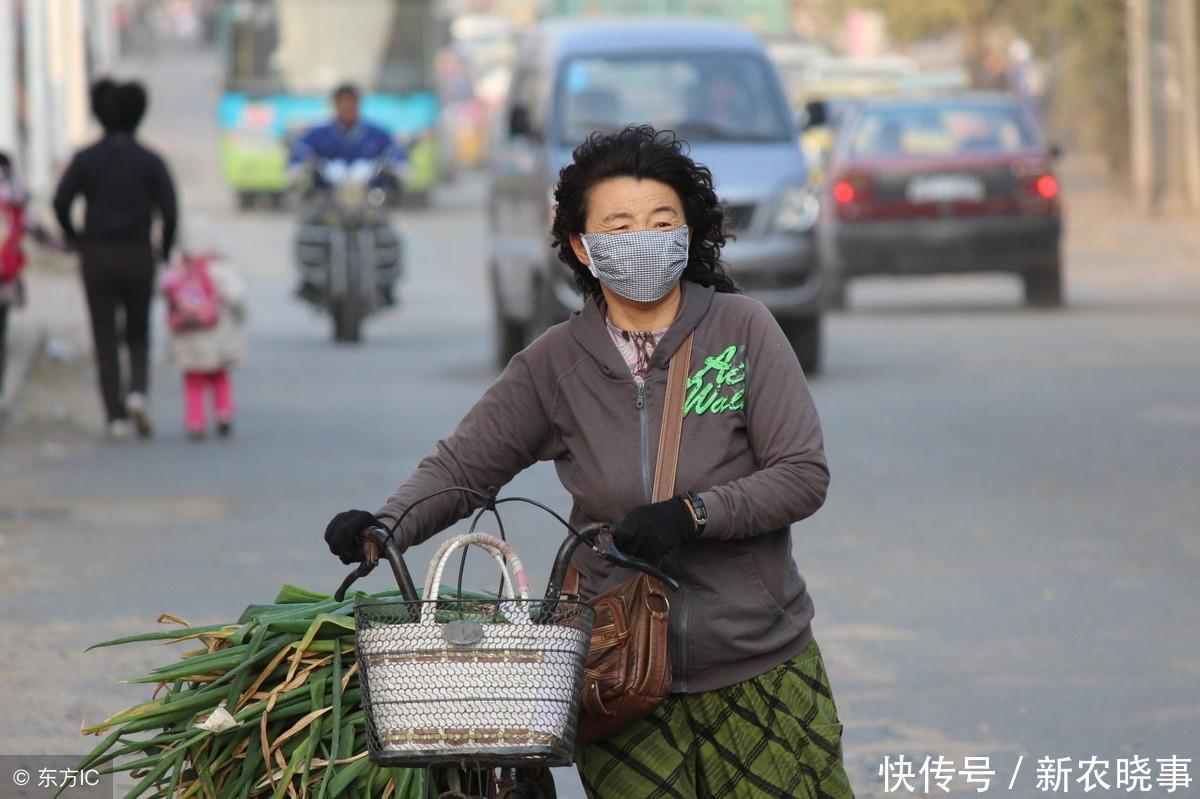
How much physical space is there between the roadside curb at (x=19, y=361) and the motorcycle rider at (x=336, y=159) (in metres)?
2.10

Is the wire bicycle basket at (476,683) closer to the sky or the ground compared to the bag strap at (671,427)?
closer to the ground

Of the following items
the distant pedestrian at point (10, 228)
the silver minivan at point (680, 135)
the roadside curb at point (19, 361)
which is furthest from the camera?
the silver minivan at point (680, 135)

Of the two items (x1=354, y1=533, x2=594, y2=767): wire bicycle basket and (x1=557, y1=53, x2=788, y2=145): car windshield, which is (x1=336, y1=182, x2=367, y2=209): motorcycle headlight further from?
(x1=354, y1=533, x2=594, y2=767): wire bicycle basket

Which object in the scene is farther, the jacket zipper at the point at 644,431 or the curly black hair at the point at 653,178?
the curly black hair at the point at 653,178

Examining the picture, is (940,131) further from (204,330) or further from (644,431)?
(644,431)

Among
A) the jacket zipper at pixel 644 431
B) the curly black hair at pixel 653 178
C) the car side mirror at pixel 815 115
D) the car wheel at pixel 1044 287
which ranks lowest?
the car wheel at pixel 1044 287

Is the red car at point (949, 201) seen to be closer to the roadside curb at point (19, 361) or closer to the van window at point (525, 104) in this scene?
the van window at point (525, 104)

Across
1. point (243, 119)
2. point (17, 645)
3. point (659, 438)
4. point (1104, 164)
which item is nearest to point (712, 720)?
point (659, 438)

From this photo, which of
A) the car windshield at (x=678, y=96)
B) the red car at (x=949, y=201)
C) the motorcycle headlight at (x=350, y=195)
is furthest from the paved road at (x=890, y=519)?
the car windshield at (x=678, y=96)

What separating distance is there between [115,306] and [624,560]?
1013cm

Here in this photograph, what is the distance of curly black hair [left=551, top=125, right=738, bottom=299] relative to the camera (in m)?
3.97

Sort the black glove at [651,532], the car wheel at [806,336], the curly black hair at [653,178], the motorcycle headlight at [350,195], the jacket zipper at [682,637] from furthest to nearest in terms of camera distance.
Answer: the motorcycle headlight at [350,195]
the car wheel at [806,336]
the curly black hair at [653,178]
the jacket zipper at [682,637]
the black glove at [651,532]

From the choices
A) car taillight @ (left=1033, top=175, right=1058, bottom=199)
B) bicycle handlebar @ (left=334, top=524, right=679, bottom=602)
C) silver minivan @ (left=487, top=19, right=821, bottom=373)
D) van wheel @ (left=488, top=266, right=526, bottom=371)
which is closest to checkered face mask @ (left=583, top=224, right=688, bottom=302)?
bicycle handlebar @ (left=334, top=524, right=679, bottom=602)

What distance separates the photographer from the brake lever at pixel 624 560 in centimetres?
364
